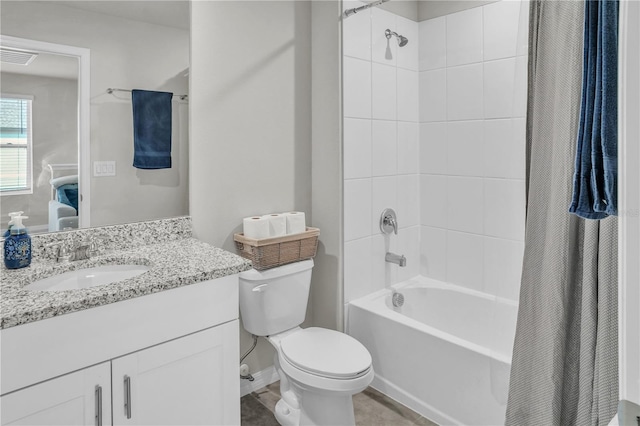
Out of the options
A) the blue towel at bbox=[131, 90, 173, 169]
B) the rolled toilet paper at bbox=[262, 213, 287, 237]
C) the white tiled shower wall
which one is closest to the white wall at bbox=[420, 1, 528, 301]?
the white tiled shower wall

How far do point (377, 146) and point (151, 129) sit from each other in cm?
123

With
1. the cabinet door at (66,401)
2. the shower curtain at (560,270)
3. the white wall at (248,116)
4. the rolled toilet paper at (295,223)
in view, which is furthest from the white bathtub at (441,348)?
the cabinet door at (66,401)

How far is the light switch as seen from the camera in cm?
173

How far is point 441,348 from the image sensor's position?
194 cm

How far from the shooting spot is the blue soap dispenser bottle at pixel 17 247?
144 cm

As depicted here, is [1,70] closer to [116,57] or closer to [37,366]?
[116,57]

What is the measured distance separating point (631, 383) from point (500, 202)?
2.11 metres

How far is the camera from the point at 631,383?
438 mm

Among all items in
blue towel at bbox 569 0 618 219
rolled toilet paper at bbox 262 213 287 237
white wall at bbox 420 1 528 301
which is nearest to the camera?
blue towel at bbox 569 0 618 219

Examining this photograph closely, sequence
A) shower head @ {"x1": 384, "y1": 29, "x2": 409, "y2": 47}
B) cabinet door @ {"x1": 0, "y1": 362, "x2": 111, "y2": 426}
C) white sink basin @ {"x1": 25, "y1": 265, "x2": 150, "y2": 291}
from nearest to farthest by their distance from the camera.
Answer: cabinet door @ {"x1": 0, "y1": 362, "x2": 111, "y2": 426}
white sink basin @ {"x1": 25, "y1": 265, "x2": 150, "y2": 291}
shower head @ {"x1": 384, "y1": 29, "x2": 409, "y2": 47}

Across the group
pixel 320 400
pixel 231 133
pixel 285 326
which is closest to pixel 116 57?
pixel 231 133

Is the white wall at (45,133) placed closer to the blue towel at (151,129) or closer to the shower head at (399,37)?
the blue towel at (151,129)

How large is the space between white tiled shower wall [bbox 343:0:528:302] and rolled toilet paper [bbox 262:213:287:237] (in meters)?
0.37

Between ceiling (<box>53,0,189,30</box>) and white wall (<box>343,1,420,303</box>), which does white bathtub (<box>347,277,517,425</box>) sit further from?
ceiling (<box>53,0,189,30</box>)
